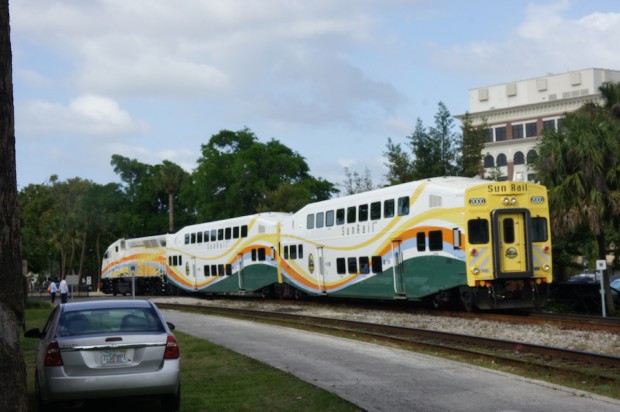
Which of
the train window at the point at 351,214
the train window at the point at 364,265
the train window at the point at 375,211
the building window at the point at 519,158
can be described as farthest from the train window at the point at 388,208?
the building window at the point at 519,158

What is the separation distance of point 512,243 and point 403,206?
4153 mm

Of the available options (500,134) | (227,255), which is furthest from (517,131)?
(227,255)

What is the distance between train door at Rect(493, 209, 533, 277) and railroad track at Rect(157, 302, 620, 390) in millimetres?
4660

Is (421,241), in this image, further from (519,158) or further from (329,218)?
(519,158)

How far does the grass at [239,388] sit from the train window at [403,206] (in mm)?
11525

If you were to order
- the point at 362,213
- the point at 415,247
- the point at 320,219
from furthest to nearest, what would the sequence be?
the point at 320,219 → the point at 362,213 → the point at 415,247

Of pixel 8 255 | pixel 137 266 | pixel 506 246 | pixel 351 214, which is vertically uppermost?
pixel 351 214

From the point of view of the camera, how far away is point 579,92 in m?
90.4

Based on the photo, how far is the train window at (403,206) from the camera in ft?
90.6

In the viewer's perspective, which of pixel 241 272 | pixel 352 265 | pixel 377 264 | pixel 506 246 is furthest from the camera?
pixel 241 272

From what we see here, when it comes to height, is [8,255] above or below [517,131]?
below

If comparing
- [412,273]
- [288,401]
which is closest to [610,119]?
[412,273]

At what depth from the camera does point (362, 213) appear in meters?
30.8

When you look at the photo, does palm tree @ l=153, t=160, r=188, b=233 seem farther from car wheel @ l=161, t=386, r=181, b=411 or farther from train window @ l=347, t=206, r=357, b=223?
car wheel @ l=161, t=386, r=181, b=411
